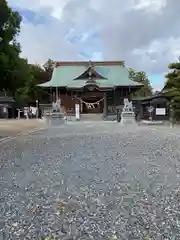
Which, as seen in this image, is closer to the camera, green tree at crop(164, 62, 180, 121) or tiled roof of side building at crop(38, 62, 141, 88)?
green tree at crop(164, 62, 180, 121)

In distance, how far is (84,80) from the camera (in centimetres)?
3947

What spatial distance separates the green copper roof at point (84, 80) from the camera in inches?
1491

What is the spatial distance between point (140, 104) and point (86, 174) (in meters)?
32.9

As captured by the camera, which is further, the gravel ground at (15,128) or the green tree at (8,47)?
the gravel ground at (15,128)

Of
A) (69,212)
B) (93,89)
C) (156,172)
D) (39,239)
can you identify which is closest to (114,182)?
(156,172)

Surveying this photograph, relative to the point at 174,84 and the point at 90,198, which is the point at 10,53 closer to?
the point at 90,198

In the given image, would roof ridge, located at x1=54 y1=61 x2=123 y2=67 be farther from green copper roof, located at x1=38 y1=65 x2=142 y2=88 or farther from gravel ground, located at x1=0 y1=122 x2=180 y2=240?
gravel ground, located at x1=0 y1=122 x2=180 y2=240

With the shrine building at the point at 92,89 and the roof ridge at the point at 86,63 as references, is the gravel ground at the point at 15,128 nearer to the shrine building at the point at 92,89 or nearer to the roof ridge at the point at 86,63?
the shrine building at the point at 92,89

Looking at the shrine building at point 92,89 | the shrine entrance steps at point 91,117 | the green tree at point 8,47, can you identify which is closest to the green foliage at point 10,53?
the green tree at point 8,47

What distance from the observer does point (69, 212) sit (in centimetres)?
383

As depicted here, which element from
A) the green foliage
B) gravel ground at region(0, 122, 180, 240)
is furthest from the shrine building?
gravel ground at region(0, 122, 180, 240)

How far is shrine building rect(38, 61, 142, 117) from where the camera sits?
3691 centimetres

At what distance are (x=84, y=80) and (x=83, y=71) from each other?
3.00 meters

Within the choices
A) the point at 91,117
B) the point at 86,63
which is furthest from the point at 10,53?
the point at 86,63
